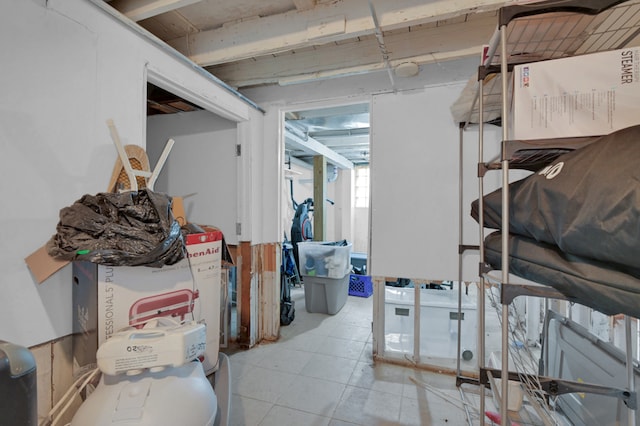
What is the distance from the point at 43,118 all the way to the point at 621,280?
210cm

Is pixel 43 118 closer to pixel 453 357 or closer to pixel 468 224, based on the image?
pixel 468 224

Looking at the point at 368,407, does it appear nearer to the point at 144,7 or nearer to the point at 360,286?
the point at 360,286

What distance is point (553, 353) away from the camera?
177cm

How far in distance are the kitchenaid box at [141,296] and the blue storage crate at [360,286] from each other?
3.00 meters

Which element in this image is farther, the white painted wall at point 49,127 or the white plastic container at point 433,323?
the white plastic container at point 433,323

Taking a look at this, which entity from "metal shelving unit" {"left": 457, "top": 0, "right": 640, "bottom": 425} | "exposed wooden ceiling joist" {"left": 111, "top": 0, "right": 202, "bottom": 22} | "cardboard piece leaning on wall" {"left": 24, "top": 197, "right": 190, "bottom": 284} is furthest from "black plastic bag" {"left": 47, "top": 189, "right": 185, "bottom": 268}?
"metal shelving unit" {"left": 457, "top": 0, "right": 640, "bottom": 425}

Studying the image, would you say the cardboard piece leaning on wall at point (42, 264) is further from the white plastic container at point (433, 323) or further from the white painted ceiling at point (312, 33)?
the white plastic container at point (433, 323)

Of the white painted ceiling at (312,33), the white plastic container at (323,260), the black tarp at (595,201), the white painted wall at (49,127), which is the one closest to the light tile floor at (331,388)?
the white plastic container at (323,260)

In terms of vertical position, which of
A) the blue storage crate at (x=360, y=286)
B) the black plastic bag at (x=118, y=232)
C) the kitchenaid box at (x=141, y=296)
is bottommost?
the blue storage crate at (x=360, y=286)

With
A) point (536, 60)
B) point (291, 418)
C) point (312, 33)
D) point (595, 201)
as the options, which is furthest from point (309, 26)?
point (291, 418)

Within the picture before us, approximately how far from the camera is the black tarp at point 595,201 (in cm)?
63

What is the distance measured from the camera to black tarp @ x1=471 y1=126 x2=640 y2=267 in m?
0.63

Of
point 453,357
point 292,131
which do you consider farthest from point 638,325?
point 292,131

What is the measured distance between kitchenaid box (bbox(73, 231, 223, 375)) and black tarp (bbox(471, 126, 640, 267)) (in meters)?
1.49
